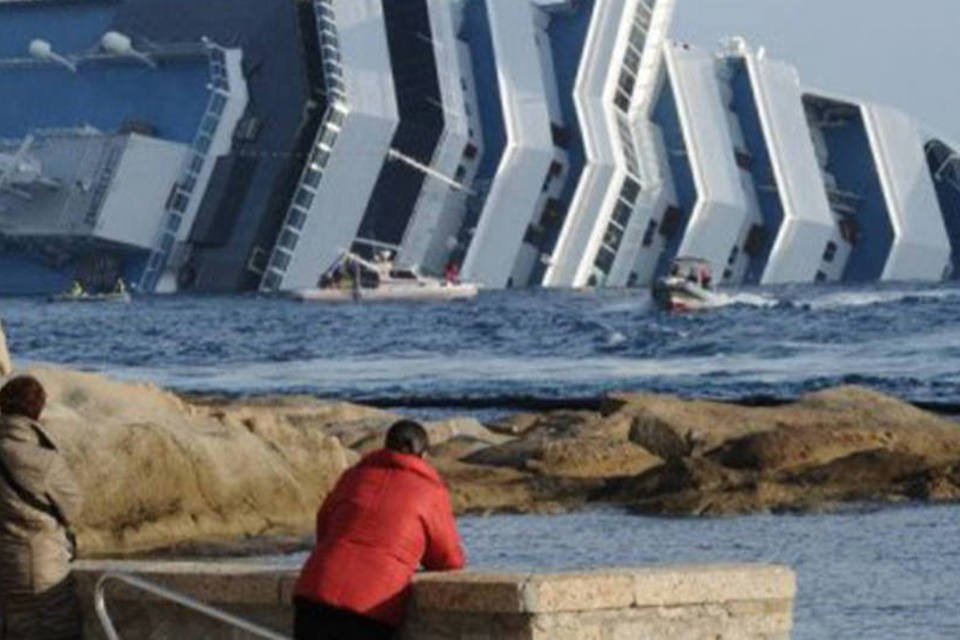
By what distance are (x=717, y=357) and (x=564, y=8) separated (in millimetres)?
31832

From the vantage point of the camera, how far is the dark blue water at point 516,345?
4419 centimetres

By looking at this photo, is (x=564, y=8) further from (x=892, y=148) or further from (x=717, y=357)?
(x=717, y=357)

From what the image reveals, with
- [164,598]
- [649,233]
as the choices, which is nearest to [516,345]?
[649,233]

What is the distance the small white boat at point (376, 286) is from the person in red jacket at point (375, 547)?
66.6m

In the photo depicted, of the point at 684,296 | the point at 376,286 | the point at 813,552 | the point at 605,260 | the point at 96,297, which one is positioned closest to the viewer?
the point at 813,552

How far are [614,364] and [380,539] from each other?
4094cm

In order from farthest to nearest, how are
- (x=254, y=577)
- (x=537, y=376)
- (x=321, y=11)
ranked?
1. (x=321, y=11)
2. (x=537, y=376)
3. (x=254, y=577)

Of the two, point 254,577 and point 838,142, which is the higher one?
point 254,577

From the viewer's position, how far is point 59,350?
55.8m

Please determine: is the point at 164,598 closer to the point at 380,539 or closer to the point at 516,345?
the point at 380,539

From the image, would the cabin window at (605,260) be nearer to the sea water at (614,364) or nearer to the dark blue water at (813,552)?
the sea water at (614,364)

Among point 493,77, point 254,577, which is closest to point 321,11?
point 493,77

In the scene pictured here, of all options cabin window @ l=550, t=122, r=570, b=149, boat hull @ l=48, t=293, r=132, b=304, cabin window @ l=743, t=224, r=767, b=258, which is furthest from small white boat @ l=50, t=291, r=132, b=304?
cabin window @ l=743, t=224, r=767, b=258

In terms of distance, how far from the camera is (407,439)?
350 inches
